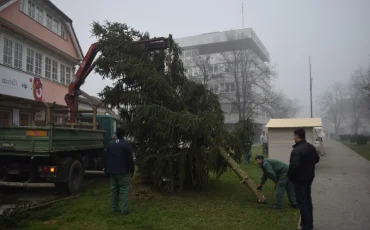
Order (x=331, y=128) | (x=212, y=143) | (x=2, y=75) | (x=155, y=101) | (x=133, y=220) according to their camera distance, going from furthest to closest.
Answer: (x=331, y=128), (x=2, y=75), (x=155, y=101), (x=212, y=143), (x=133, y=220)

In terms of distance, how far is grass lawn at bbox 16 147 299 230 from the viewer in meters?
5.46

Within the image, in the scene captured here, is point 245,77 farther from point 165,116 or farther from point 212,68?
point 165,116

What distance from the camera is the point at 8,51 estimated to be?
14.5 m

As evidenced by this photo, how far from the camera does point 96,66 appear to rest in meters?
9.63

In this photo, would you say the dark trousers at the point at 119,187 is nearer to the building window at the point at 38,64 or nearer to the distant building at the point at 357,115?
the building window at the point at 38,64

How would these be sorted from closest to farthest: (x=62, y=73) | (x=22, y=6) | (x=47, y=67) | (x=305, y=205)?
(x=305, y=205)
(x=22, y=6)
(x=47, y=67)
(x=62, y=73)

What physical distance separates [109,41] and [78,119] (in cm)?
319

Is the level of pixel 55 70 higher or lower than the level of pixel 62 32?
lower

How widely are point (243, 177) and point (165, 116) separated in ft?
7.90

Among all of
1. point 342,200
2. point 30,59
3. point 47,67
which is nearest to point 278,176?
point 342,200

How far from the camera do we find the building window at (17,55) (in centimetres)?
1508

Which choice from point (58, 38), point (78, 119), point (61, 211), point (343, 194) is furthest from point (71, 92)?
point (58, 38)

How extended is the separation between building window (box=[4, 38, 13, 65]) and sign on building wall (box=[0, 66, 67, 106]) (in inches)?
20.0

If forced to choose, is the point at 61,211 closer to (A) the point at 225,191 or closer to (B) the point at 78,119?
(A) the point at 225,191
